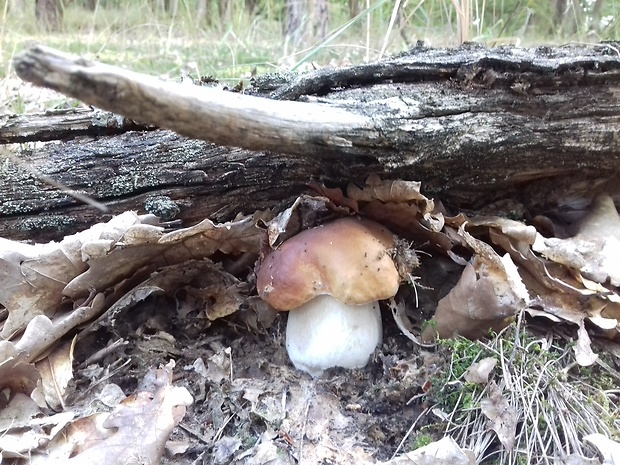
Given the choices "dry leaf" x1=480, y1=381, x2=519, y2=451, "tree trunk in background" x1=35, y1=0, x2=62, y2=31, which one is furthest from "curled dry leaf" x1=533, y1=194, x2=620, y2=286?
"tree trunk in background" x1=35, y1=0, x2=62, y2=31

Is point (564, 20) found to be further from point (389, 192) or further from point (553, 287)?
point (389, 192)

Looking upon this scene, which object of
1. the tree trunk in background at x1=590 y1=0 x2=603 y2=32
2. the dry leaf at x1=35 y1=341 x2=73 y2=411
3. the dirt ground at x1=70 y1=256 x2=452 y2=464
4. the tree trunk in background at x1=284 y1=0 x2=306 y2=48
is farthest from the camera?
the tree trunk in background at x1=284 y1=0 x2=306 y2=48

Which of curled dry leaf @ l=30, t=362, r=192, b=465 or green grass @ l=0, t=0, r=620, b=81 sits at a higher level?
green grass @ l=0, t=0, r=620, b=81

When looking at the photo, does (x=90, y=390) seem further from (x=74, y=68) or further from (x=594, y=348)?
(x=594, y=348)

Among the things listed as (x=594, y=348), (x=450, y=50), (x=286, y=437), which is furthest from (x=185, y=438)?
(x=450, y=50)

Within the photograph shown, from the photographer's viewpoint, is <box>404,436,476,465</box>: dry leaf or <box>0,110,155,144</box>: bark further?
<box>0,110,155,144</box>: bark

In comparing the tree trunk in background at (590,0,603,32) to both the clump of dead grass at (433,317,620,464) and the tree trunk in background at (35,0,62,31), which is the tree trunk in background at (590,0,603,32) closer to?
the clump of dead grass at (433,317,620,464)

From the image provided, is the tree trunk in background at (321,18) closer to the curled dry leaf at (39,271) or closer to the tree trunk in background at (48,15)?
the tree trunk in background at (48,15)

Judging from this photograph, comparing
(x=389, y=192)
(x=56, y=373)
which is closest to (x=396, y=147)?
(x=389, y=192)
